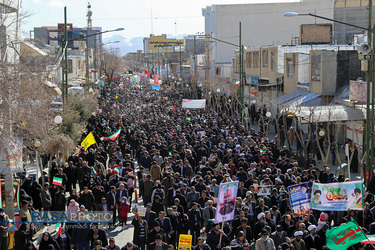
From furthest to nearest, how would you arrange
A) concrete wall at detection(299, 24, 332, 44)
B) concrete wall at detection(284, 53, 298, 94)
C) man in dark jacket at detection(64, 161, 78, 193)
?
concrete wall at detection(299, 24, 332, 44), concrete wall at detection(284, 53, 298, 94), man in dark jacket at detection(64, 161, 78, 193)

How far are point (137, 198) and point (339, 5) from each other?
37221 millimetres

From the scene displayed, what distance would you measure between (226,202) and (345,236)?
103 inches

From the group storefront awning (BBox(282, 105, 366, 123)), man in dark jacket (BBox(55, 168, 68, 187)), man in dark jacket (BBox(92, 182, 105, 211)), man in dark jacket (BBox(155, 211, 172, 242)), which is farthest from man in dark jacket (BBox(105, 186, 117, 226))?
storefront awning (BBox(282, 105, 366, 123))

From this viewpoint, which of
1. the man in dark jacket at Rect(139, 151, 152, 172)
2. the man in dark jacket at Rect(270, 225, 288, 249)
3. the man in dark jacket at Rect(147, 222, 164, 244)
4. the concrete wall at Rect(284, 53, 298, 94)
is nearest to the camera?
the man in dark jacket at Rect(270, 225, 288, 249)

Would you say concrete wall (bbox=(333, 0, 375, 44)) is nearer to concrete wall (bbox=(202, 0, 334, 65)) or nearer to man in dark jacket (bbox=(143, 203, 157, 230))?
concrete wall (bbox=(202, 0, 334, 65))

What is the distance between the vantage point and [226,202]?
12539 millimetres

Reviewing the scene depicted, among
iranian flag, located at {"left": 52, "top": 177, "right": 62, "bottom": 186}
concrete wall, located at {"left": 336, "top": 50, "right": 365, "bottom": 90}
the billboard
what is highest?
concrete wall, located at {"left": 336, "top": 50, "right": 365, "bottom": 90}

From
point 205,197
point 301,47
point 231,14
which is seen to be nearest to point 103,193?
point 205,197

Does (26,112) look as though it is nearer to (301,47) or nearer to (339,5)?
(301,47)

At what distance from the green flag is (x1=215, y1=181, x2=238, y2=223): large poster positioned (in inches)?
80.9

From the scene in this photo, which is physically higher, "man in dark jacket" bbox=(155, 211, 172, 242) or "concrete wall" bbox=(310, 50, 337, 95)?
"concrete wall" bbox=(310, 50, 337, 95)

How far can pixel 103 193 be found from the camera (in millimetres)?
15977

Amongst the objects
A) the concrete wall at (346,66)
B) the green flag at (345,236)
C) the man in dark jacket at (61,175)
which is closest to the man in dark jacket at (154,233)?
the green flag at (345,236)

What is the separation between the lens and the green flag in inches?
417
